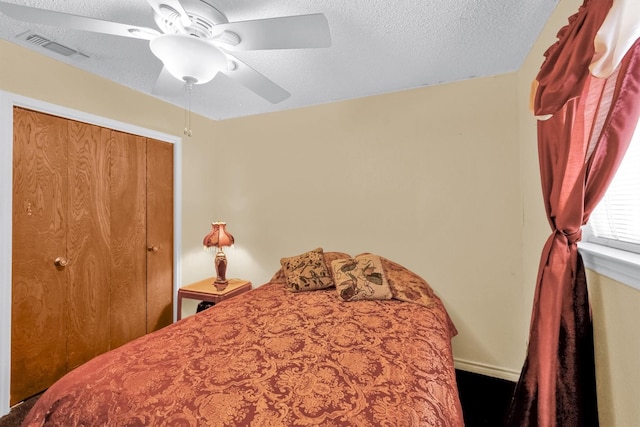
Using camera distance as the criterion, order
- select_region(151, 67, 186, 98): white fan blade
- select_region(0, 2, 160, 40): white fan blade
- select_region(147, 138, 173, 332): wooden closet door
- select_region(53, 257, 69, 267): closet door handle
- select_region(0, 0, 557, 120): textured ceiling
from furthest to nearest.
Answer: select_region(147, 138, 173, 332): wooden closet door, select_region(53, 257, 69, 267): closet door handle, select_region(151, 67, 186, 98): white fan blade, select_region(0, 0, 557, 120): textured ceiling, select_region(0, 2, 160, 40): white fan blade

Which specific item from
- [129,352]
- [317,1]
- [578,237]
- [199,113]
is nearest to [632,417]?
[578,237]

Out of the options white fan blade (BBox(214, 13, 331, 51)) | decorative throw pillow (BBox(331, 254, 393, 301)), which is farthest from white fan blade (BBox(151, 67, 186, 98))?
decorative throw pillow (BBox(331, 254, 393, 301))

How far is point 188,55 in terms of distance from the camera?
50.0 inches

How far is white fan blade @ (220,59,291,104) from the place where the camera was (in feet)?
5.01

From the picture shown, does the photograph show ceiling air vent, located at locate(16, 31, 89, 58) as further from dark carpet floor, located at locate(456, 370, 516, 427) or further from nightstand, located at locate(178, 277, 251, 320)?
dark carpet floor, located at locate(456, 370, 516, 427)

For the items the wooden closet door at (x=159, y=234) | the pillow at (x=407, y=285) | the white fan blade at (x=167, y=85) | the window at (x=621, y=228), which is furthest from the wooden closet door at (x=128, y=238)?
the window at (x=621, y=228)

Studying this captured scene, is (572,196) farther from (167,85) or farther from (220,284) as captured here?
(220,284)

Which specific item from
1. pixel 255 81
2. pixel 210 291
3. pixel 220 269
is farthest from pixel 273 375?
pixel 220 269

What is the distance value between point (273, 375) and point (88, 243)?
2016mm

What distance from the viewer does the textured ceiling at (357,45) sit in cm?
149

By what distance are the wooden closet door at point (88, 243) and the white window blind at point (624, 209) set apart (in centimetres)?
314

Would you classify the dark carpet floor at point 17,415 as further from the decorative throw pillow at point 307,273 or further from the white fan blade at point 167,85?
the white fan blade at point 167,85

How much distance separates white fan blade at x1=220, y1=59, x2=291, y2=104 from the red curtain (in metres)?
1.28

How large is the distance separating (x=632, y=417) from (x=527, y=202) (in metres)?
1.38
